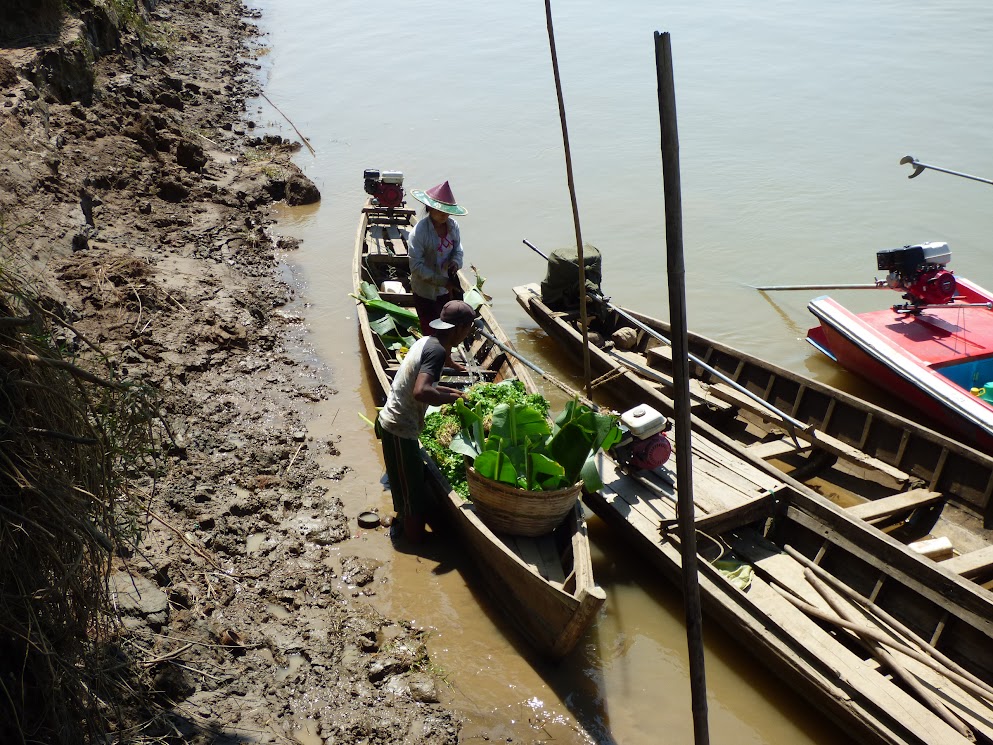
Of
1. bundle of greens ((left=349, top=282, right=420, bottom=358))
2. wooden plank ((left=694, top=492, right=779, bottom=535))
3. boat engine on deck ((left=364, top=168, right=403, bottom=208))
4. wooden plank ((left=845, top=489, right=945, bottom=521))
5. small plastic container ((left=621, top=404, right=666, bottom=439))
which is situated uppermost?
boat engine on deck ((left=364, top=168, right=403, bottom=208))

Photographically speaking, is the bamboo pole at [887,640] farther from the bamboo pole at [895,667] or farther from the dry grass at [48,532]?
the dry grass at [48,532]

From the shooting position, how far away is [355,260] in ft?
30.5

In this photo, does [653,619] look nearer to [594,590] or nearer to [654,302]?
[594,590]

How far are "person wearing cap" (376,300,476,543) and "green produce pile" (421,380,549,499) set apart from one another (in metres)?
0.26

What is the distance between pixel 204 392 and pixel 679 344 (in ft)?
18.9

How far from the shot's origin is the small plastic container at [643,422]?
6.02 meters

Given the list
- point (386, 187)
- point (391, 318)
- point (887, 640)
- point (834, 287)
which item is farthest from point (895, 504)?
point (386, 187)

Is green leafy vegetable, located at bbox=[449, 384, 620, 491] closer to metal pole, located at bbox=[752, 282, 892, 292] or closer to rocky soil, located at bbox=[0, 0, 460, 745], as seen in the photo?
rocky soil, located at bbox=[0, 0, 460, 745]

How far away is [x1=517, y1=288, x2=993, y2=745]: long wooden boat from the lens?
177 inches

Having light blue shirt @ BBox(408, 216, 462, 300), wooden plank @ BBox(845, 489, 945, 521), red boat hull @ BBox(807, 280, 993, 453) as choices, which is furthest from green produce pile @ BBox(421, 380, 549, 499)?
red boat hull @ BBox(807, 280, 993, 453)

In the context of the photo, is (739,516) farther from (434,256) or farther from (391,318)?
(391,318)

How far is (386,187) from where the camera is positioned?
35.2 ft

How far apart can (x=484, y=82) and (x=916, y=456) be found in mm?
18575

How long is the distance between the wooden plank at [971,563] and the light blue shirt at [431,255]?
15.0 ft
